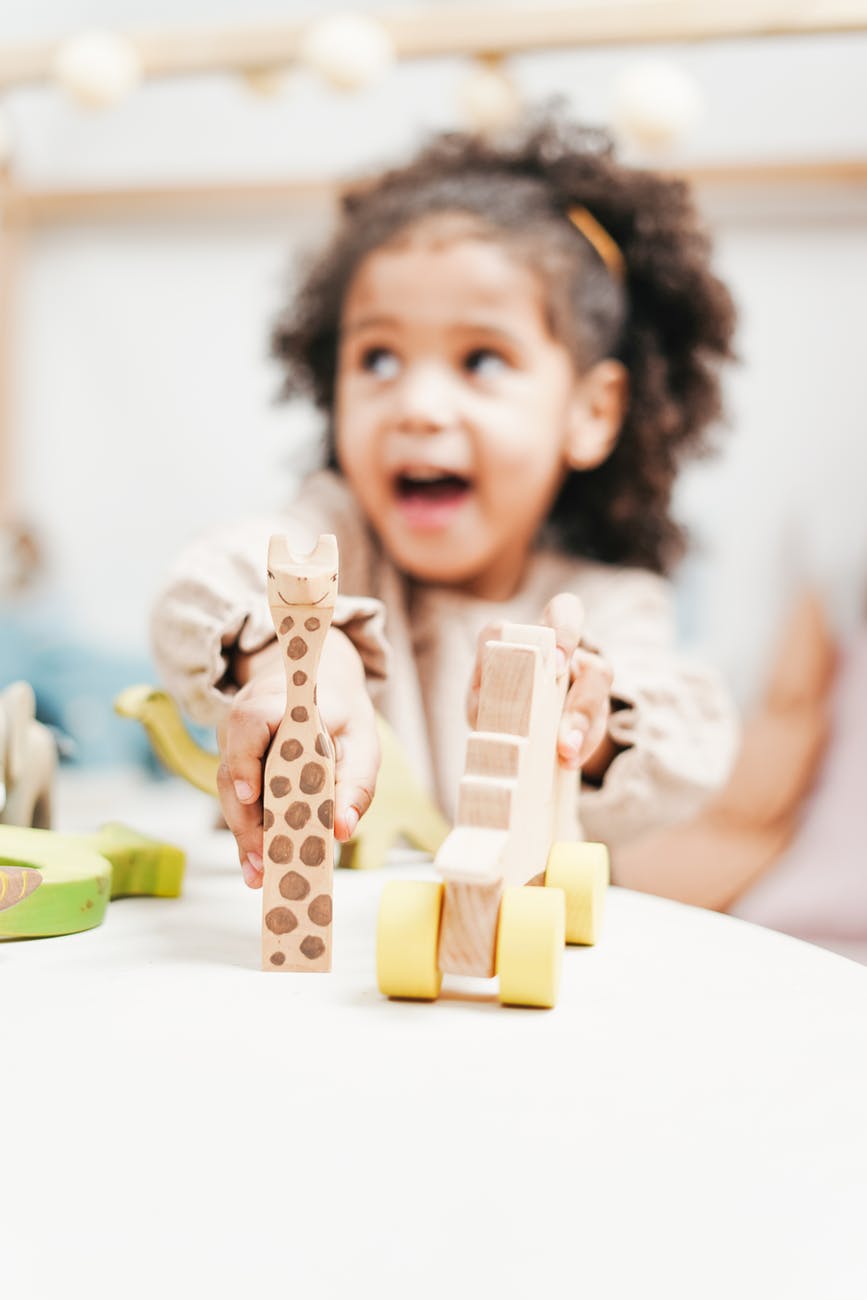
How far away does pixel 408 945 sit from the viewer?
0.31 m

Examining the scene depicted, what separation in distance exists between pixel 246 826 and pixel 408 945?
0.22 feet

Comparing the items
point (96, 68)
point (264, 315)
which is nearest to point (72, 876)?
point (96, 68)

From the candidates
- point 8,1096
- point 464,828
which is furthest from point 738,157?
point 8,1096

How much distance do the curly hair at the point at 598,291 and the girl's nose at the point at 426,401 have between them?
8 centimetres

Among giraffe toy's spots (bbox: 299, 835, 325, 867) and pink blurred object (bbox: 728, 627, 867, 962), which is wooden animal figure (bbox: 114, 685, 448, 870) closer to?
giraffe toy's spots (bbox: 299, 835, 325, 867)

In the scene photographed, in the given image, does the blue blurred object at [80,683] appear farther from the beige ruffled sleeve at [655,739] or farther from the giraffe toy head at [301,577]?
the giraffe toy head at [301,577]

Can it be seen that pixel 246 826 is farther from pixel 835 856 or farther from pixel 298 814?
pixel 835 856

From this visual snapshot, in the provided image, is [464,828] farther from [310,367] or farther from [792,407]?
[792,407]

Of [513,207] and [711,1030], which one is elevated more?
[513,207]

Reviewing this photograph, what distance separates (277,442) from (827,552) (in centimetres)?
47

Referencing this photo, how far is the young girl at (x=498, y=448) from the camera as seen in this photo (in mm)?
554

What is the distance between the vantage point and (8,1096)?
0.25 meters

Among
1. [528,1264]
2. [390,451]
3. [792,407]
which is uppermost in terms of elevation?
[792,407]

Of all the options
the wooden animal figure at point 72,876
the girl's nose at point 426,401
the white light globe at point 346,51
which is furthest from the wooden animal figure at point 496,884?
the white light globe at point 346,51
